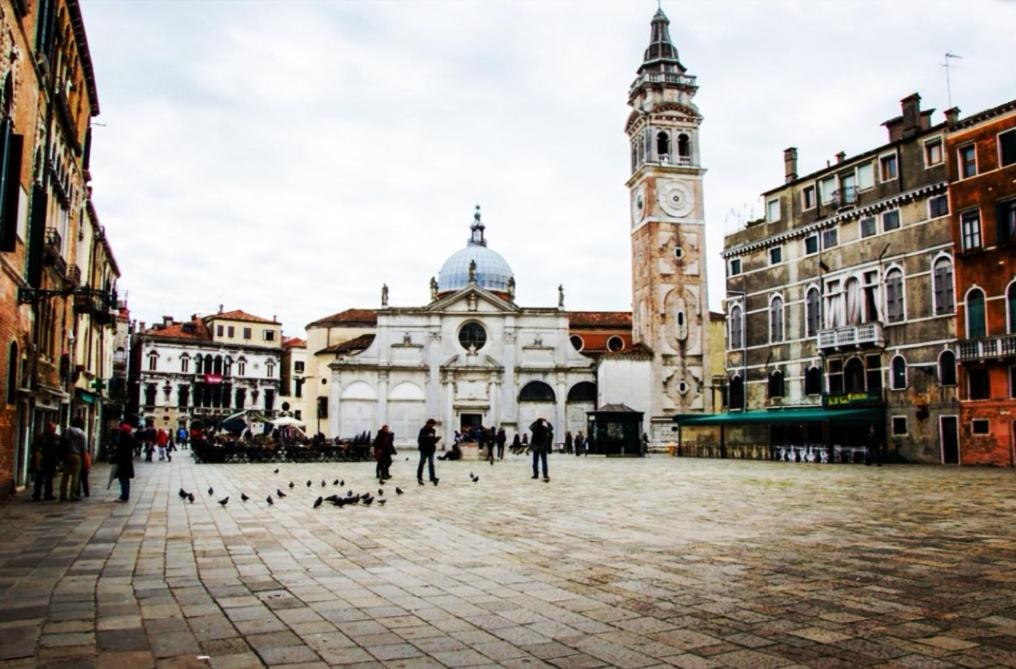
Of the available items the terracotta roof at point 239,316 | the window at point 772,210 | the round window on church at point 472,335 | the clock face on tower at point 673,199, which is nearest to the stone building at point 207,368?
the terracotta roof at point 239,316

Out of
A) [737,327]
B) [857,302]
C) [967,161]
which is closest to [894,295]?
[857,302]

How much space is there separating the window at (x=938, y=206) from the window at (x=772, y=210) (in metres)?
8.50

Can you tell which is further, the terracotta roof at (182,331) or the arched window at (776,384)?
the terracotta roof at (182,331)

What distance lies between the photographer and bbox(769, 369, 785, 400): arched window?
38406 mm

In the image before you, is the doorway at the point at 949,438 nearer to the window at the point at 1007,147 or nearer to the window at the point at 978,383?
the window at the point at 978,383

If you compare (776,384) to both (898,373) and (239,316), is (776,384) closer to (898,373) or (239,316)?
(898,373)

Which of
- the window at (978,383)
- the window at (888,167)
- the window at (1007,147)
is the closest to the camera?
the window at (1007,147)

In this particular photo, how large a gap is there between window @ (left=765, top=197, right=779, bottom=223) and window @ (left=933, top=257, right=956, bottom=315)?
30.8ft

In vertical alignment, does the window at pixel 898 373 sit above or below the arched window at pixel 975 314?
below

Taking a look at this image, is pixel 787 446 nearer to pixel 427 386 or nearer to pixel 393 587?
pixel 427 386

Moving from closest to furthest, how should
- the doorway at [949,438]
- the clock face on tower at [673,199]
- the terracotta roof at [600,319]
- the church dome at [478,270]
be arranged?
1. the doorway at [949,438]
2. the clock face on tower at [673,199]
3. the terracotta roof at [600,319]
4. the church dome at [478,270]

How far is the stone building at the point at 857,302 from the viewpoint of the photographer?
31000 millimetres

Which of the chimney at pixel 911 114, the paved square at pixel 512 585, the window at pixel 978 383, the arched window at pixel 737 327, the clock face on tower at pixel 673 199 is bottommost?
the paved square at pixel 512 585

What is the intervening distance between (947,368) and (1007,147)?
8.07 meters
